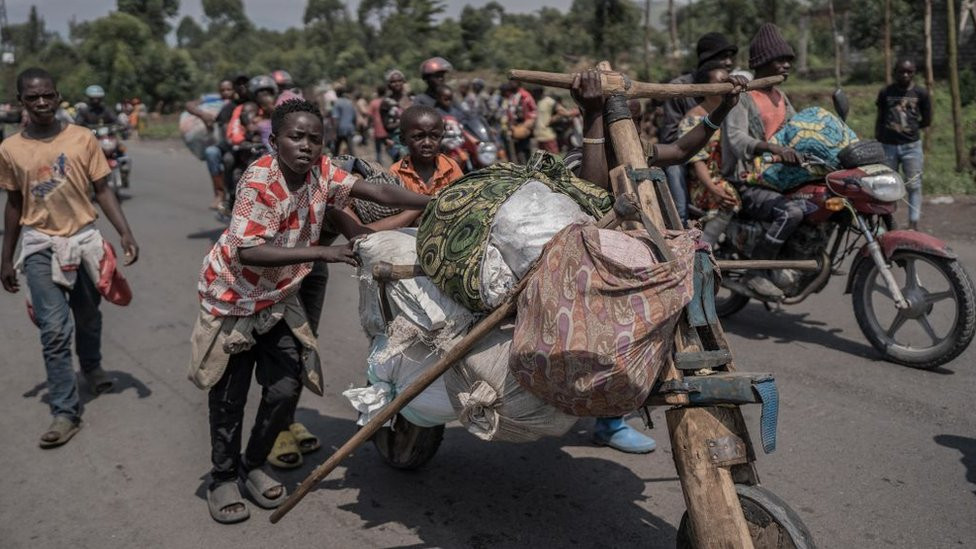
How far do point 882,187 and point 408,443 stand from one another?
313 centimetres

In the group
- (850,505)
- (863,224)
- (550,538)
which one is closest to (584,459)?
(550,538)

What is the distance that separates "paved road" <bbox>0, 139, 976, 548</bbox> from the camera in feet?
11.8

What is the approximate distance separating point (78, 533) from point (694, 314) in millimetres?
2779

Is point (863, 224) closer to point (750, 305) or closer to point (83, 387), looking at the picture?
point (750, 305)

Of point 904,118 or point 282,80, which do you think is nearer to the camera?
point 904,118

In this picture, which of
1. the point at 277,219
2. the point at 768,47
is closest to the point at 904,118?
the point at 768,47

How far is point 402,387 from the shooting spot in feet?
11.1

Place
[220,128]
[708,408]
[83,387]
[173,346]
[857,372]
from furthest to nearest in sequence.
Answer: [220,128] → [173,346] → [83,387] → [857,372] → [708,408]

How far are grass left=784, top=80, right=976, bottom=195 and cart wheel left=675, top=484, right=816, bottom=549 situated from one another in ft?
12.9

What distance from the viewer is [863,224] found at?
536cm

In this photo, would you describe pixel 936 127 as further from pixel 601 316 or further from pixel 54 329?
pixel 601 316

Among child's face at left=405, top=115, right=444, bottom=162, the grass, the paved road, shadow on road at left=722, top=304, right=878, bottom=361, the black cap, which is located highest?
the black cap

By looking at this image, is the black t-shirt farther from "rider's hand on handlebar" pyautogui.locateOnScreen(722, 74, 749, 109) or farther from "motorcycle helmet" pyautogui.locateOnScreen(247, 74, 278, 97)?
"rider's hand on handlebar" pyautogui.locateOnScreen(722, 74, 749, 109)

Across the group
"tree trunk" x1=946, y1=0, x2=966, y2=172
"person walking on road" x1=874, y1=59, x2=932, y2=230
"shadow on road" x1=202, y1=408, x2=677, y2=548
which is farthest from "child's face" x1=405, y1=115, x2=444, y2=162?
"tree trunk" x1=946, y1=0, x2=966, y2=172
